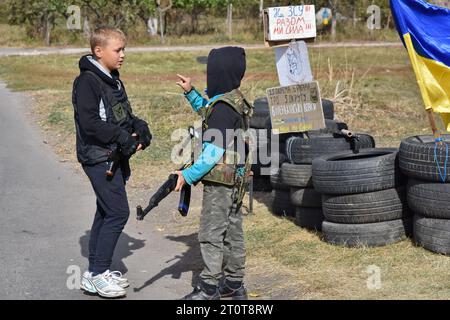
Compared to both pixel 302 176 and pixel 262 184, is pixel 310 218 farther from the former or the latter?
pixel 262 184

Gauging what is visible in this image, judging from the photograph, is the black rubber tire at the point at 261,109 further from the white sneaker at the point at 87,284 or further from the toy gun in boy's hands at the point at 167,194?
the white sneaker at the point at 87,284

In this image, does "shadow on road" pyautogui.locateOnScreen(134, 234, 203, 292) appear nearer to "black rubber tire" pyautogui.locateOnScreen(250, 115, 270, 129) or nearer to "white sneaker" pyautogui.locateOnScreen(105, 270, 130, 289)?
"white sneaker" pyautogui.locateOnScreen(105, 270, 130, 289)

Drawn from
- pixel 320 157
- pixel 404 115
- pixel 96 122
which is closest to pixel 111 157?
pixel 96 122

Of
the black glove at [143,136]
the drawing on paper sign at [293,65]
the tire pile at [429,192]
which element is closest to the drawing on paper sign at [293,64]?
the drawing on paper sign at [293,65]

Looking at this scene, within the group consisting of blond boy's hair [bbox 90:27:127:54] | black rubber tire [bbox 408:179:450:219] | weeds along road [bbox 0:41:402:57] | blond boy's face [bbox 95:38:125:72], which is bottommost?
weeds along road [bbox 0:41:402:57]

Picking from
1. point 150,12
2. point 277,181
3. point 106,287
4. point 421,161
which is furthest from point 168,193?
point 150,12

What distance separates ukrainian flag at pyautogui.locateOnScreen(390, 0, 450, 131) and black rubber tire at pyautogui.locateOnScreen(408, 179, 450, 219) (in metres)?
0.93

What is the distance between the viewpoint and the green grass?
6189 millimetres

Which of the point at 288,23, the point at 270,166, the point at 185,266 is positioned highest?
the point at 288,23

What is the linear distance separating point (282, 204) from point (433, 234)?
2.16 metres

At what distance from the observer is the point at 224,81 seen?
5.55m

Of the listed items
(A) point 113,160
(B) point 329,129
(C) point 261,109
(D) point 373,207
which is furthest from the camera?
(C) point 261,109

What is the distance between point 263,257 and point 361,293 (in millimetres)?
1325

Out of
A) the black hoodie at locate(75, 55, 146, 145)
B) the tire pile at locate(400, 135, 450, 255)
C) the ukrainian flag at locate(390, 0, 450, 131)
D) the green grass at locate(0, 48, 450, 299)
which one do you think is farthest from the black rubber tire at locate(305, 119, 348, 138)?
the black hoodie at locate(75, 55, 146, 145)
